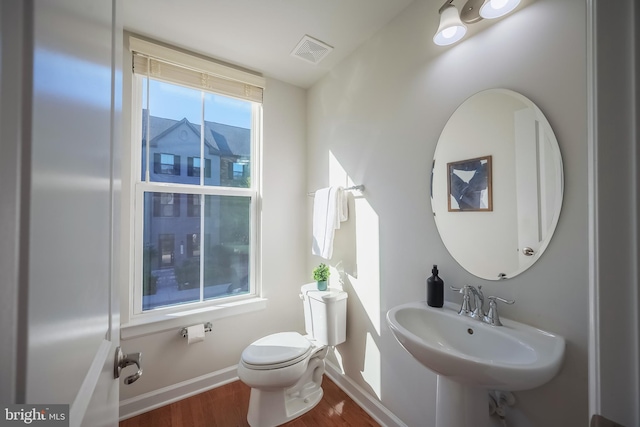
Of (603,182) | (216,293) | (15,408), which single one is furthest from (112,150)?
(216,293)

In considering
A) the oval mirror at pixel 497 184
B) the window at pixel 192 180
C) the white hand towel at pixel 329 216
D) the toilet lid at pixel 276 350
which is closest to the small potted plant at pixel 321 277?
the white hand towel at pixel 329 216

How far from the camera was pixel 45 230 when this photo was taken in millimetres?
339

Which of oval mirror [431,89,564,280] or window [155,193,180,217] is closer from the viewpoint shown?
oval mirror [431,89,564,280]

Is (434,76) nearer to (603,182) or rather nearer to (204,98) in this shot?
(603,182)

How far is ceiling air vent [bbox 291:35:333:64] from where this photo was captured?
1.77m

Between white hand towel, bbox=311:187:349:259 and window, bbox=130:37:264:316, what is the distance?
0.63 metres

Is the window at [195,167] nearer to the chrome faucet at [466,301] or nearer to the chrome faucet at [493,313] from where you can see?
the chrome faucet at [466,301]

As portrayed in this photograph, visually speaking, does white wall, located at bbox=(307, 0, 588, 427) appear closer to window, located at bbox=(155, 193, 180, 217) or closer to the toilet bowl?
the toilet bowl

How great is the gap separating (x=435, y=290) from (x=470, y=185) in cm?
53

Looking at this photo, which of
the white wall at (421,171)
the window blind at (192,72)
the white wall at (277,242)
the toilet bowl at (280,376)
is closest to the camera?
the white wall at (421,171)

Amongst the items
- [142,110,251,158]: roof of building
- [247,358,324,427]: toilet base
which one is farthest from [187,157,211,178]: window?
[247,358,324,427]: toilet base

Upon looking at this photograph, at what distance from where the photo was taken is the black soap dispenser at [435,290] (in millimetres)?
1227

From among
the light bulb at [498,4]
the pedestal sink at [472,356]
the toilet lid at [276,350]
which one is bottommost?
the toilet lid at [276,350]

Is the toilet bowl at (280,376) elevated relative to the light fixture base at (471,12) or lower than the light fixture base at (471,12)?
lower
